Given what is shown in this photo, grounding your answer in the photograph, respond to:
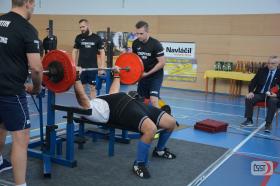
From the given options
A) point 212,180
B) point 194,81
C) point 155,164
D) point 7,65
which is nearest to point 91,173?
point 155,164

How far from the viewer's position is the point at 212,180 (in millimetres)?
2836

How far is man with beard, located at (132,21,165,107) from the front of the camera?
13.1 ft

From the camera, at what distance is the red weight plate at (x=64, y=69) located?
259cm

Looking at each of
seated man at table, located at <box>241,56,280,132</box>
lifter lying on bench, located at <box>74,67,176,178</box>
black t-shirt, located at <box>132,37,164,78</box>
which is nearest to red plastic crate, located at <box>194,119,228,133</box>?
seated man at table, located at <box>241,56,280,132</box>

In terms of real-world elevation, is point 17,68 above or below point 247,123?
above

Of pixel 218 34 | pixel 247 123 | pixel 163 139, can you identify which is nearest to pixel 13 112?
pixel 163 139

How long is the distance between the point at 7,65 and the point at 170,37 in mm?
6780

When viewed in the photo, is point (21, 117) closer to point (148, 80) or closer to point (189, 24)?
point (148, 80)

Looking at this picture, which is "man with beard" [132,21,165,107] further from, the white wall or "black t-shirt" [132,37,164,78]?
the white wall

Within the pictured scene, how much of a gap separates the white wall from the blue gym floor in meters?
1.97

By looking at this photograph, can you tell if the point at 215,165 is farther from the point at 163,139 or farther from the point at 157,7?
the point at 157,7

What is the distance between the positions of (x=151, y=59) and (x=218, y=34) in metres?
4.42

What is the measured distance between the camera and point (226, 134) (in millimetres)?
4461

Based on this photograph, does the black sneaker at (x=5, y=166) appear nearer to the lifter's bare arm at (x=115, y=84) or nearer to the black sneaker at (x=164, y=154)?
the lifter's bare arm at (x=115, y=84)
